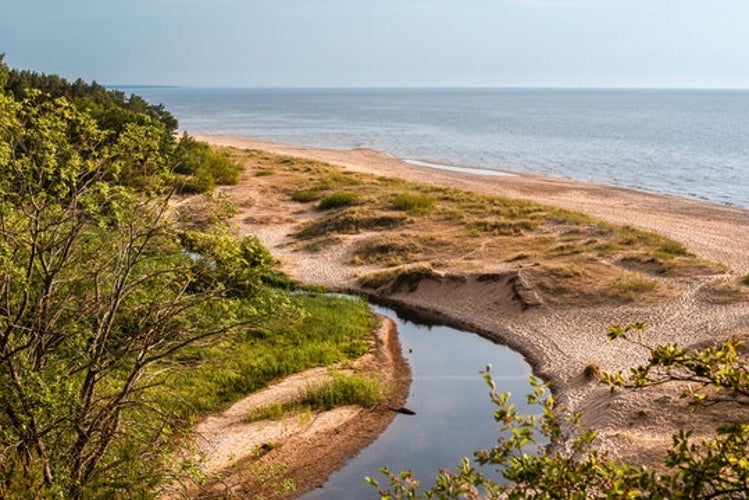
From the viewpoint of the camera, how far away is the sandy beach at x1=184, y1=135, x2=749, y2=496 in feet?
65.8

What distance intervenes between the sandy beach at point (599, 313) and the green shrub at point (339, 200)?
205 centimetres

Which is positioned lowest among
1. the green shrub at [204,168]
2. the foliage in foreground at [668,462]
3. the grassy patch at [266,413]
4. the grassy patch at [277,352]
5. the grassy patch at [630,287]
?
the grassy patch at [266,413]

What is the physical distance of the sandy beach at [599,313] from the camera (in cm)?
2006

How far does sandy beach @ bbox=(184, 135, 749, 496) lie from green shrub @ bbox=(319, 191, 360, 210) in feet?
6.73

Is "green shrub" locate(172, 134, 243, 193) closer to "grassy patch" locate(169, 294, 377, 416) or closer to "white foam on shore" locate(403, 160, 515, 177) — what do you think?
"grassy patch" locate(169, 294, 377, 416)

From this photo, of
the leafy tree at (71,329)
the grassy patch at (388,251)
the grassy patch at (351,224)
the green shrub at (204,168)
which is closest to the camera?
the leafy tree at (71,329)

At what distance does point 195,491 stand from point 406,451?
18.8ft

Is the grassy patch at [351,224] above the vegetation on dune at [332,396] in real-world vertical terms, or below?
above

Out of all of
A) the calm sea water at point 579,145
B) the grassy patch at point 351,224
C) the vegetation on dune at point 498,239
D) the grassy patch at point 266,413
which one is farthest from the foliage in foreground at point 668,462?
the calm sea water at point 579,145

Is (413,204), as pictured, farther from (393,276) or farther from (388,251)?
(393,276)

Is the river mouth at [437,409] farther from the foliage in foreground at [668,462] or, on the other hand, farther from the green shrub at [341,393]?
the foliage in foreground at [668,462]

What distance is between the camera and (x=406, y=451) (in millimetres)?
20266

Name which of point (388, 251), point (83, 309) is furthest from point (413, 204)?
point (83, 309)

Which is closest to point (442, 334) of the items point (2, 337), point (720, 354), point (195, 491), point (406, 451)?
point (406, 451)
